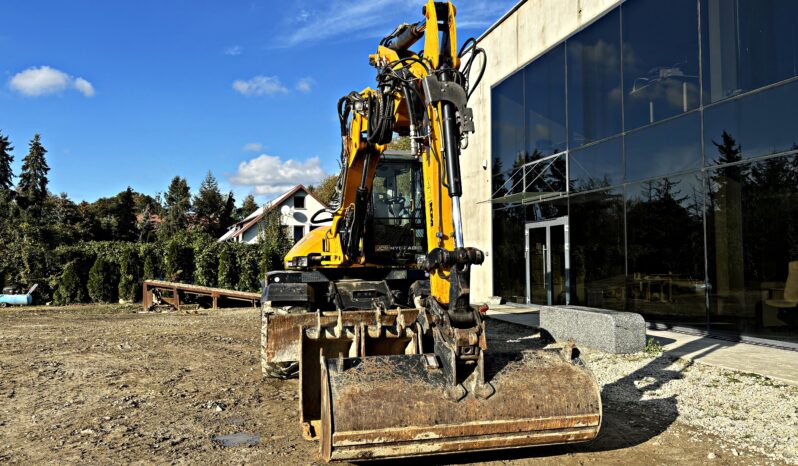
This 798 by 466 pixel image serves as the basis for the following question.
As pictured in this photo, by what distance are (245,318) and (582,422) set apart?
41.5ft

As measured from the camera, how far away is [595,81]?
13391mm

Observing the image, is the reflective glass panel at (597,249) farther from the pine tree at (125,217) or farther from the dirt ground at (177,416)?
the pine tree at (125,217)

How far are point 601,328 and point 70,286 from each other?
1871 cm

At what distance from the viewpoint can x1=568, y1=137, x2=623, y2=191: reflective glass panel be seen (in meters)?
12.7

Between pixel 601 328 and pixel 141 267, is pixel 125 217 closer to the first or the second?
pixel 141 267

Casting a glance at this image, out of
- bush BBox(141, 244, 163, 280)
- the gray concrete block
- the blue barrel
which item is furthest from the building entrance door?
the blue barrel

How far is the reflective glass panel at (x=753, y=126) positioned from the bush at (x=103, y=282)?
18989mm

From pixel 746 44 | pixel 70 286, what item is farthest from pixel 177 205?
pixel 746 44

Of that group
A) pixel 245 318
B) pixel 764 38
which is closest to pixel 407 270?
→ pixel 764 38

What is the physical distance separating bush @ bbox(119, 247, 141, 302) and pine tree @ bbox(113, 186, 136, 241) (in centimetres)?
3851

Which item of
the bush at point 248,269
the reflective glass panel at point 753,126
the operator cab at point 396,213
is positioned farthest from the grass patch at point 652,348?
the bush at point 248,269

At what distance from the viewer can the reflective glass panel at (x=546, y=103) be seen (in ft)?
48.3

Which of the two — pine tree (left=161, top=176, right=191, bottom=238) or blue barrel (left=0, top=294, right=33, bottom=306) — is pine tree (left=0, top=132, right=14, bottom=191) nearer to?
pine tree (left=161, top=176, right=191, bottom=238)

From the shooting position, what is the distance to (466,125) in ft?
16.3
